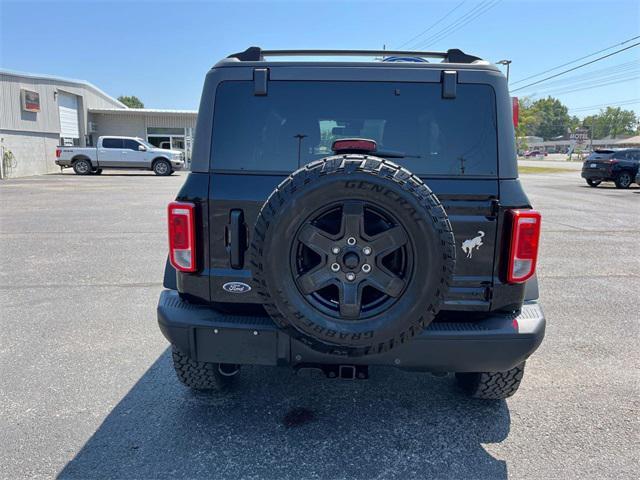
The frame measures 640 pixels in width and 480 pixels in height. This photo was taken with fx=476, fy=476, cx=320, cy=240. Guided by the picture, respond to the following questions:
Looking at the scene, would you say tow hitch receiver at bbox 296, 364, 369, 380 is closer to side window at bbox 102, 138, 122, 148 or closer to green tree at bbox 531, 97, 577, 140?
side window at bbox 102, 138, 122, 148

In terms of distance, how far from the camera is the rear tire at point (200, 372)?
3002 millimetres

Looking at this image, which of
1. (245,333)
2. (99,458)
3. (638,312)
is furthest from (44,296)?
(638,312)

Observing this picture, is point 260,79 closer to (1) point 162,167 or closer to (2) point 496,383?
(2) point 496,383

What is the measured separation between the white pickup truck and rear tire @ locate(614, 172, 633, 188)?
21.7 meters

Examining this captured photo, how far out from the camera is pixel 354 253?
7.41 ft

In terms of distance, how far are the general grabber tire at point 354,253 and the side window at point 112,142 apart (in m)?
25.8

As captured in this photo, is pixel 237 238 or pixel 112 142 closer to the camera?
pixel 237 238

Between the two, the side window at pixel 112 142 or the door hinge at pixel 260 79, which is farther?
the side window at pixel 112 142

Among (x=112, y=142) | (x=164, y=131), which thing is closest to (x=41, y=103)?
(x=112, y=142)

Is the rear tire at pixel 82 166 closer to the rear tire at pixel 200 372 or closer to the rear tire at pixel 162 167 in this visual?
the rear tire at pixel 162 167

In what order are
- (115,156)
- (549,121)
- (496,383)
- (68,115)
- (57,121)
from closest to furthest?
(496,383) < (115,156) < (57,121) < (68,115) < (549,121)

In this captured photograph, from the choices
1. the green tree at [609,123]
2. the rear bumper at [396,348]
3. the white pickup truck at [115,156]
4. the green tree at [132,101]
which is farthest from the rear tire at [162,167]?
the green tree at [609,123]

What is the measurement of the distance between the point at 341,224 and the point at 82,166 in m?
26.8

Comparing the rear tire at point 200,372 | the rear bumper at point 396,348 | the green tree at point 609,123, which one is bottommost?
the rear tire at point 200,372
